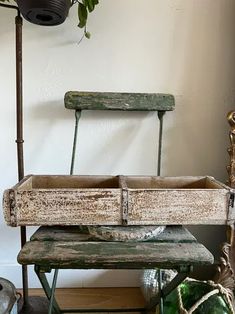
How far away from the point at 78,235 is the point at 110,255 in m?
0.16

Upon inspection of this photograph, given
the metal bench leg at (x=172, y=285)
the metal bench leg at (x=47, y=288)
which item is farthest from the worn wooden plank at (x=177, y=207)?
the metal bench leg at (x=47, y=288)

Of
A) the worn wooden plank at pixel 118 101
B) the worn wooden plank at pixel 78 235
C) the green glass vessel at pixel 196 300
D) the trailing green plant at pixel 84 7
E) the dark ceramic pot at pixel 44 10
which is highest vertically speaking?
the trailing green plant at pixel 84 7

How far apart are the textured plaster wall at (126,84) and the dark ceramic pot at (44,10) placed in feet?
0.80

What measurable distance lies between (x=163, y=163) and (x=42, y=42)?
0.66 metres

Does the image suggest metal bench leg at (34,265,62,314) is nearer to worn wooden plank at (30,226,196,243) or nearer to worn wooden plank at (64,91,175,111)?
worn wooden plank at (30,226,196,243)

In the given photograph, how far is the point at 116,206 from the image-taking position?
86 cm

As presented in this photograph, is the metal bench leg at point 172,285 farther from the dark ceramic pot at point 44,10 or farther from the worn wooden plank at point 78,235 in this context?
the dark ceramic pot at point 44,10

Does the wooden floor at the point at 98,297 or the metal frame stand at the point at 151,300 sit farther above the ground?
the metal frame stand at the point at 151,300

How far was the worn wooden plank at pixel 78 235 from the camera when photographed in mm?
913

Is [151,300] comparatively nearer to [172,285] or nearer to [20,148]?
[172,285]

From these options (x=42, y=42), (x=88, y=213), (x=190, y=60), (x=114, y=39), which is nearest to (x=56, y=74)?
(x=42, y=42)

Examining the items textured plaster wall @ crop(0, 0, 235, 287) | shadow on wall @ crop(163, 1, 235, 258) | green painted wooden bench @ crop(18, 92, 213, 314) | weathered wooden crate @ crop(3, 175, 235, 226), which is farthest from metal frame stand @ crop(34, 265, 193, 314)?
shadow on wall @ crop(163, 1, 235, 258)

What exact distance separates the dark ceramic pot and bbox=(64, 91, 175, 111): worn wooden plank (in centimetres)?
27

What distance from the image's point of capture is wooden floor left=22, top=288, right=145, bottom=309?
1.29 metres
